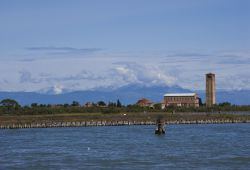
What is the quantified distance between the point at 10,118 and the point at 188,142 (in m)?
81.8

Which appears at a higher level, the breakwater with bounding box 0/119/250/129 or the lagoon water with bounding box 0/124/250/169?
the breakwater with bounding box 0/119/250/129

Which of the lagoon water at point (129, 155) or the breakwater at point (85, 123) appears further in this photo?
the breakwater at point (85, 123)

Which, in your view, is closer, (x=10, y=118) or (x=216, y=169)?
(x=216, y=169)

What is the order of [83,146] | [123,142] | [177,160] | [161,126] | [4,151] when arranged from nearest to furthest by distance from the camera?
[177,160], [4,151], [83,146], [123,142], [161,126]

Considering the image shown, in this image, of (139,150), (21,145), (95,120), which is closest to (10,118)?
(95,120)

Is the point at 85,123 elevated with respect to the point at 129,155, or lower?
elevated

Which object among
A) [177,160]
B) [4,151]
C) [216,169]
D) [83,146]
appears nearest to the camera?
[216,169]

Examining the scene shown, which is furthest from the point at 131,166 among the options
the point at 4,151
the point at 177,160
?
the point at 4,151

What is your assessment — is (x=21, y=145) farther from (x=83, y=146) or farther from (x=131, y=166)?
(x=131, y=166)

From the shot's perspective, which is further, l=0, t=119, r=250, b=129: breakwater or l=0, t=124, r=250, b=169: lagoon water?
l=0, t=119, r=250, b=129: breakwater

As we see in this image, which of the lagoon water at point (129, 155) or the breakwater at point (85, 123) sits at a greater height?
the breakwater at point (85, 123)

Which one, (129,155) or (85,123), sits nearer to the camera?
(129,155)

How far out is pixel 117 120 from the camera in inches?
5719

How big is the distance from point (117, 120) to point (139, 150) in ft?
259
